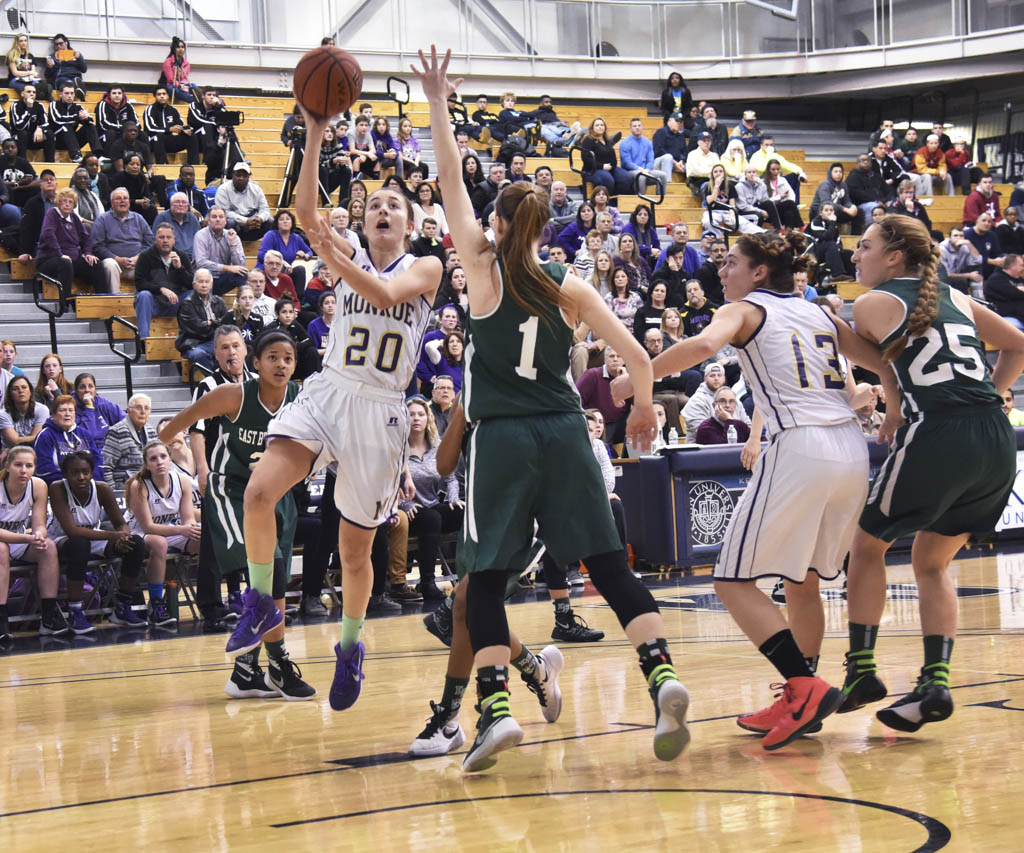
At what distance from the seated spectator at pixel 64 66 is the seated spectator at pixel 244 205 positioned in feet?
11.1

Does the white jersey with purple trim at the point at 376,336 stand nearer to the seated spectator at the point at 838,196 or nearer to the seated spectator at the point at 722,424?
the seated spectator at the point at 722,424

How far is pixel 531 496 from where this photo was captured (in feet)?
14.0

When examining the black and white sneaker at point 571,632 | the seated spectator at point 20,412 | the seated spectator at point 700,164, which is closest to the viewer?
the black and white sneaker at point 571,632

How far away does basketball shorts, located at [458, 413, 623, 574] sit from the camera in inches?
166

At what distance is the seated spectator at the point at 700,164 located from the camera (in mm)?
20797

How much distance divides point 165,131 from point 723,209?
7.84 meters

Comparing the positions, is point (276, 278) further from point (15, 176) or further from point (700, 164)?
point (700, 164)

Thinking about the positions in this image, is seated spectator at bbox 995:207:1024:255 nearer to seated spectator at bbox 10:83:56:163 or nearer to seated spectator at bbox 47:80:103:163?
seated spectator at bbox 47:80:103:163

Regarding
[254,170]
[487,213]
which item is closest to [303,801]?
[487,213]

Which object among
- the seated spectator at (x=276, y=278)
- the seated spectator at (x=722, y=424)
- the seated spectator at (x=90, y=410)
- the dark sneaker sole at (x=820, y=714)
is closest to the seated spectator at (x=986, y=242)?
the seated spectator at (x=722, y=424)

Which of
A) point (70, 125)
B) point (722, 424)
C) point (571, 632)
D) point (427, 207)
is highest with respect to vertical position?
point (70, 125)

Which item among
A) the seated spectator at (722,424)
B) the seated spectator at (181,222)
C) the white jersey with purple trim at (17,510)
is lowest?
the white jersey with purple trim at (17,510)

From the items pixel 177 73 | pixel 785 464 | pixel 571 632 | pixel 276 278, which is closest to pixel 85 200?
pixel 276 278

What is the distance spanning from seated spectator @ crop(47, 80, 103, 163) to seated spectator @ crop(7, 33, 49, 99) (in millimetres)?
857
